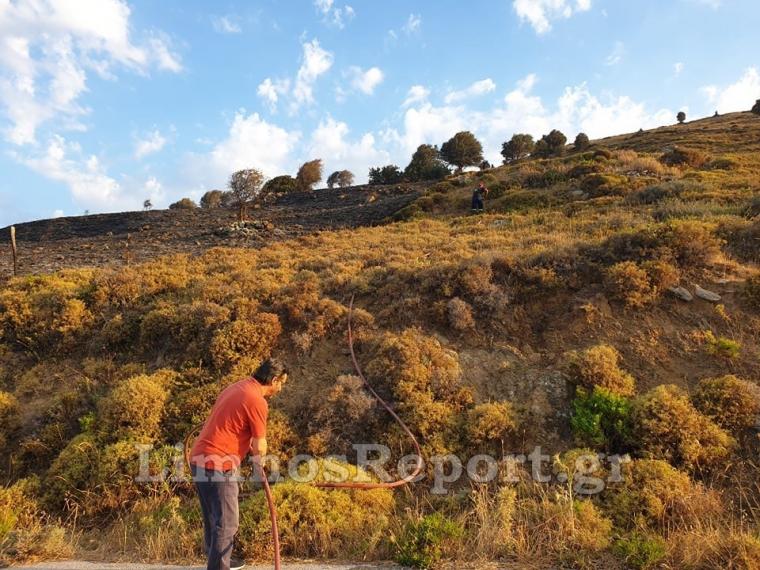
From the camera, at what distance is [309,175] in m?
40.3

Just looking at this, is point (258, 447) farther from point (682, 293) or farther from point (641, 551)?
point (682, 293)

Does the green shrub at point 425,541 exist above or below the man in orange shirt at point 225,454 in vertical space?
below

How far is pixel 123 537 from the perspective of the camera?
500 centimetres

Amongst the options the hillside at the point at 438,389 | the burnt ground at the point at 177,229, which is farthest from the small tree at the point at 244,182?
the hillside at the point at 438,389

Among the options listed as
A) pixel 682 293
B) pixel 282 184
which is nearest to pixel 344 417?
pixel 682 293

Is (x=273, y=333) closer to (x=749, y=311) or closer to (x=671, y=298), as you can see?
(x=671, y=298)

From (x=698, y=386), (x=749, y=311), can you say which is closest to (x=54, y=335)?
(x=698, y=386)

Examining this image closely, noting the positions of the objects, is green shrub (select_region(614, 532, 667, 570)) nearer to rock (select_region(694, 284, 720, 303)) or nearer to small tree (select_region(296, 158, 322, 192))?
rock (select_region(694, 284, 720, 303))

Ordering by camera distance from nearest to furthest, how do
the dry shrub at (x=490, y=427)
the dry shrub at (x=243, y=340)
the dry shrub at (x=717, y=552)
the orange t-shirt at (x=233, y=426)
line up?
the dry shrub at (x=717, y=552) < the orange t-shirt at (x=233, y=426) < the dry shrub at (x=490, y=427) < the dry shrub at (x=243, y=340)

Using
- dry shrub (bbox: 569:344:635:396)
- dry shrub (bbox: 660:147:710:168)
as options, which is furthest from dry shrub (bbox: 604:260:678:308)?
dry shrub (bbox: 660:147:710:168)

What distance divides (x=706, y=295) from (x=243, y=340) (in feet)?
25.0

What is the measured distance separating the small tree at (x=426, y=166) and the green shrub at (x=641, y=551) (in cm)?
3477

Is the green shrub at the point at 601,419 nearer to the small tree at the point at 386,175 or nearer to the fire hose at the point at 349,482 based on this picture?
the fire hose at the point at 349,482

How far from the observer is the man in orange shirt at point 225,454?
374 centimetres
